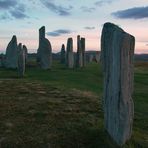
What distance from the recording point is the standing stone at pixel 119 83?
13820 mm

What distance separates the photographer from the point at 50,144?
580 inches

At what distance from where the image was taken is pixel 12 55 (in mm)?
46438

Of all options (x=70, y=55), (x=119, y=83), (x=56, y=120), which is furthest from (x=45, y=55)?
(x=119, y=83)

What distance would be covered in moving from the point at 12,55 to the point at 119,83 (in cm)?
3377

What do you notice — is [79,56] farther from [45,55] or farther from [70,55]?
[45,55]

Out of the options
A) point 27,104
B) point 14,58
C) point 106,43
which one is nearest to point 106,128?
point 106,43

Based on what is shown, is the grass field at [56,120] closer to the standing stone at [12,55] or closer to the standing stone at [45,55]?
the standing stone at [45,55]

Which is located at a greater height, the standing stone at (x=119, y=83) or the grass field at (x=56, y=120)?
the standing stone at (x=119, y=83)

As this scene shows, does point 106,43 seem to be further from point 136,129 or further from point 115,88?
point 136,129

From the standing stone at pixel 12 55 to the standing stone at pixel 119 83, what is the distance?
3195cm

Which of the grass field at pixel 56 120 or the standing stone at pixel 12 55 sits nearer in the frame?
the grass field at pixel 56 120

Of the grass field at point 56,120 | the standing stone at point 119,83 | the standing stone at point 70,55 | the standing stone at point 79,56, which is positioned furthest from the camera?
the standing stone at point 79,56

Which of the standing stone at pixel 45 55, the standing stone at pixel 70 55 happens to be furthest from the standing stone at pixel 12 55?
the standing stone at pixel 70 55

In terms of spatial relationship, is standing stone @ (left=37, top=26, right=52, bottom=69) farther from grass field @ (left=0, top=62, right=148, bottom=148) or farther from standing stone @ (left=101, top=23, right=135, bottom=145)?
standing stone @ (left=101, top=23, right=135, bottom=145)
